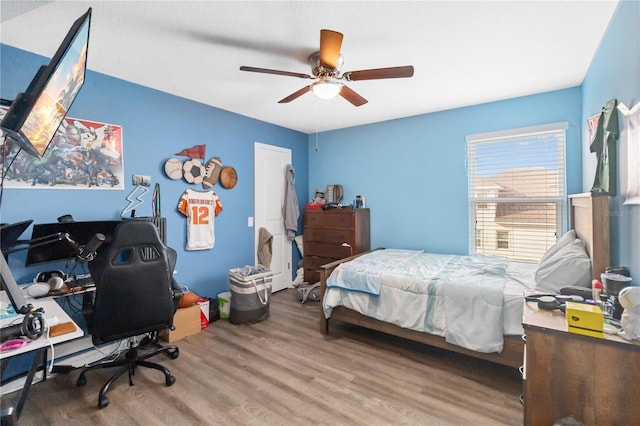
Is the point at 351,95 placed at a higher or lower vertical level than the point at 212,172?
higher

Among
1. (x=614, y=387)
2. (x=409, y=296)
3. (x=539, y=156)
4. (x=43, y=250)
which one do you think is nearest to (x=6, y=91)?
(x=43, y=250)

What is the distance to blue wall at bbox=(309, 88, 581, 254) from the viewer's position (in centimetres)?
304

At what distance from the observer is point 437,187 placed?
12.1ft

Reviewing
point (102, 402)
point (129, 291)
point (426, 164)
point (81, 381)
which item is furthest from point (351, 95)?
point (81, 381)

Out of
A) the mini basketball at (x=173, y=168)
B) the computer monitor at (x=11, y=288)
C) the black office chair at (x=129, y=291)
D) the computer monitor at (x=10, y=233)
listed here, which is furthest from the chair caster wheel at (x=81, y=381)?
the mini basketball at (x=173, y=168)

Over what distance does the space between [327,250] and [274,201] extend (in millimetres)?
1095

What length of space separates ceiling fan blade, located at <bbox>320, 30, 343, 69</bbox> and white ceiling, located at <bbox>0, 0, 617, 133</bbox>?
0.20m

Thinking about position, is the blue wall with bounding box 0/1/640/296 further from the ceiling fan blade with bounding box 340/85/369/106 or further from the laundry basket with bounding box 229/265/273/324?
the ceiling fan blade with bounding box 340/85/369/106

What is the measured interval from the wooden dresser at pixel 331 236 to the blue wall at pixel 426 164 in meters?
0.34

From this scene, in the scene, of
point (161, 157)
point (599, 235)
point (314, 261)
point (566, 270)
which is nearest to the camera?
point (599, 235)

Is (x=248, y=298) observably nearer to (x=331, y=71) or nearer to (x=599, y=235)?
(x=331, y=71)

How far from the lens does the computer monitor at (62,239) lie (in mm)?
2086

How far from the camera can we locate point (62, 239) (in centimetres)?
201

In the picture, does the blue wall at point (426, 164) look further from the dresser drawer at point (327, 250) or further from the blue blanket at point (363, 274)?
the blue blanket at point (363, 274)
